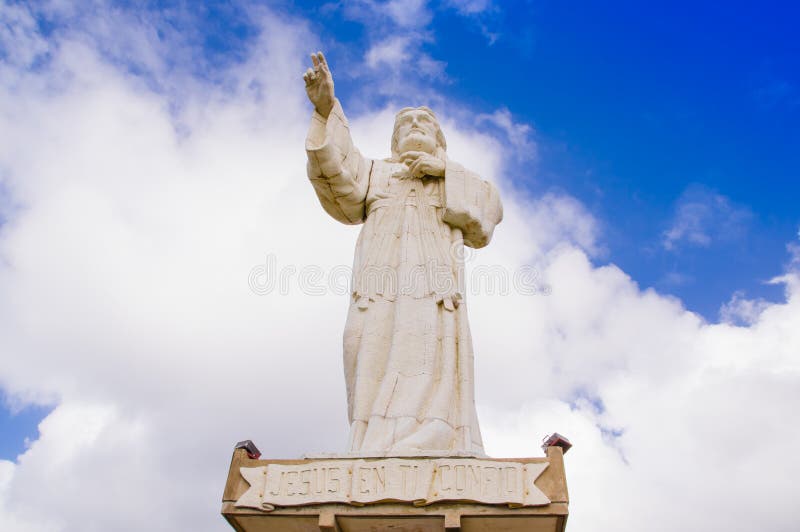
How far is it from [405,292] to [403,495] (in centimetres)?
284

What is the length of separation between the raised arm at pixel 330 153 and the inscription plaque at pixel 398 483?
4.14 metres

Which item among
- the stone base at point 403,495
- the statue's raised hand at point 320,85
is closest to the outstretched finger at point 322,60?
the statue's raised hand at point 320,85

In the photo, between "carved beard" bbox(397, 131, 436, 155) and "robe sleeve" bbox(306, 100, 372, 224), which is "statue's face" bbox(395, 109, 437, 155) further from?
"robe sleeve" bbox(306, 100, 372, 224)

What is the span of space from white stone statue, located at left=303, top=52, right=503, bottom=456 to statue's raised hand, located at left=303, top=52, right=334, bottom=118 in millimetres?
13

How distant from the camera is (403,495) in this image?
20.7ft

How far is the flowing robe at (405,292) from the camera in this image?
25.2ft

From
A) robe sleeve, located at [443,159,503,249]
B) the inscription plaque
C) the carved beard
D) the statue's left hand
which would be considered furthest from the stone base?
the carved beard

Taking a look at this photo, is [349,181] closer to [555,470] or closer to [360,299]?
[360,299]

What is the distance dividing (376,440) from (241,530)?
4.91 feet

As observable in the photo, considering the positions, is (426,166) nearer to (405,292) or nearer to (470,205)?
(470,205)

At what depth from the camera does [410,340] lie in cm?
822

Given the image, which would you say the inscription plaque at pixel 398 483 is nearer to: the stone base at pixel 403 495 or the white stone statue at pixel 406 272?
the stone base at pixel 403 495

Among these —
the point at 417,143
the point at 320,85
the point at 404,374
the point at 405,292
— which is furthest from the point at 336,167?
the point at 404,374

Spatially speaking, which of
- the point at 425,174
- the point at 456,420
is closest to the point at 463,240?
the point at 425,174
